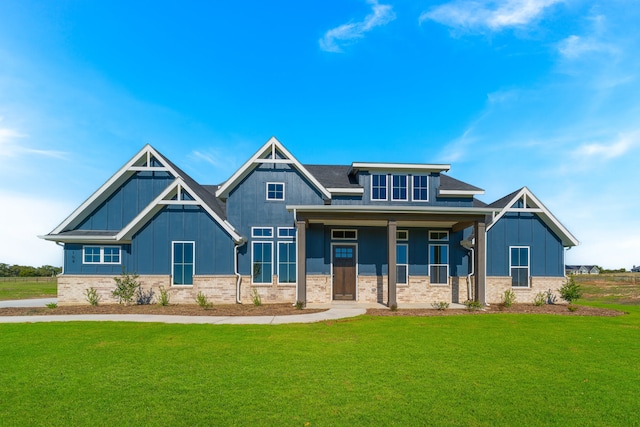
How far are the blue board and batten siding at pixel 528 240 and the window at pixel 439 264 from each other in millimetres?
2206

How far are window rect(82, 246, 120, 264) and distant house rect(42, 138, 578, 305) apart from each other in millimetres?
47

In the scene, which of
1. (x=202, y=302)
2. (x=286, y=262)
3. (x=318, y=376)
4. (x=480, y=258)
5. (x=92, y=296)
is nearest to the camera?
(x=318, y=376)

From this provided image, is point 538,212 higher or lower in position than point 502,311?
higher

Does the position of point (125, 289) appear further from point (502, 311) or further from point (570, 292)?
point (570, 292)

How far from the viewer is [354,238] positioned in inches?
747

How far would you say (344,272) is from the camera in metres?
18.8

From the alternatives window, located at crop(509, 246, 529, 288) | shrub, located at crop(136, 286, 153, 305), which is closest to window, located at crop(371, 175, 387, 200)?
window, located at crop(509, 246, 529, 288)

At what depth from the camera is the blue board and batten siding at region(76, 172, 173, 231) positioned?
19.0 meters

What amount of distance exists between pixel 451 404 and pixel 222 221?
14058 mm

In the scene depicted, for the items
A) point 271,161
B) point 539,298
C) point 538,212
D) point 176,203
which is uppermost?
point 271,161

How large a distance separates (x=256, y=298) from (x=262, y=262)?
1818 millimetres

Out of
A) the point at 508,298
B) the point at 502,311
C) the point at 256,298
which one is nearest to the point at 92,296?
the point at 256,298

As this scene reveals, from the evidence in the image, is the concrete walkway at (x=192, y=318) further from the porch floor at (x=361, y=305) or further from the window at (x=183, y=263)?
the window at (x=183, y=263)

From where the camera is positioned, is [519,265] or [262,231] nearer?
[262,231]
